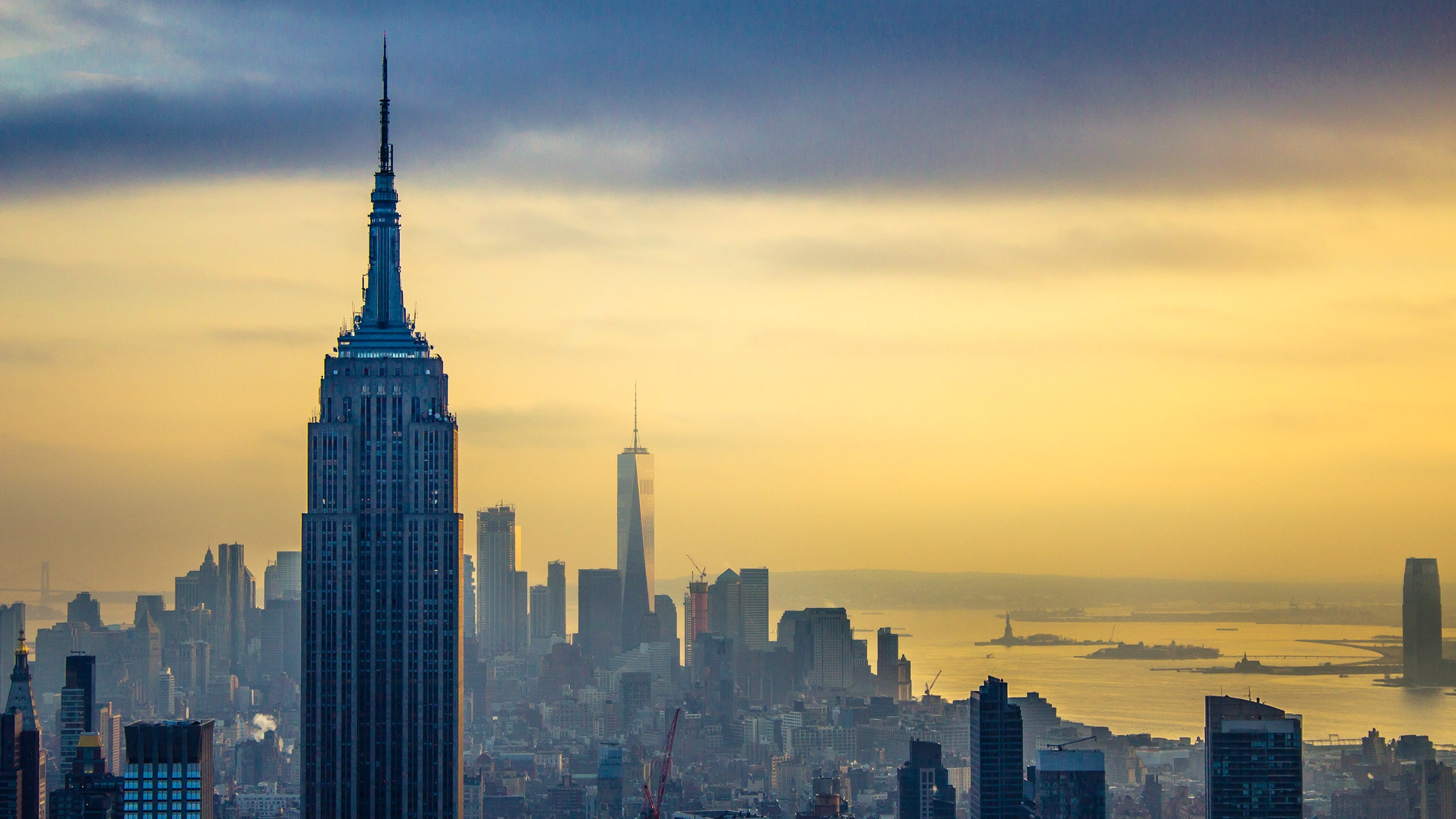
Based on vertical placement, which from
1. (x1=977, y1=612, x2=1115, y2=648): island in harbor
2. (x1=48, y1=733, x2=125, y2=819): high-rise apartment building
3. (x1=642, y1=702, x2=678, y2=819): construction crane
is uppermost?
(x1=977, y1=612, x2=1115, y2=648): island in harbor

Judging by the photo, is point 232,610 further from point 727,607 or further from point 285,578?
point 285,578

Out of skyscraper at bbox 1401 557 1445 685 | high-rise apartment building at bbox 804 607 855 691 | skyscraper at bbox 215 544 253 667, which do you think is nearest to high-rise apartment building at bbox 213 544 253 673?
skyscraper at bbox 215 544 253 667

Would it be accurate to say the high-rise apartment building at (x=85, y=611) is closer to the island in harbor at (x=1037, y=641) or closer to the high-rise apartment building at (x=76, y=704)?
the high-rise apartment building at (x=76, y=704)

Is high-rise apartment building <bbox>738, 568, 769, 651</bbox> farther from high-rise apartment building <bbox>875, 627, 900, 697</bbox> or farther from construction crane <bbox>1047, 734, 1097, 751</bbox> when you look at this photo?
construction crane <bbox>1047, 734, 1097, 751</bbox>

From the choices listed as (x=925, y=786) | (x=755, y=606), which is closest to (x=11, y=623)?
(x=925, y=786)

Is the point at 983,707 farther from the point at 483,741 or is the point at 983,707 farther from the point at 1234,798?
the point at 483,741

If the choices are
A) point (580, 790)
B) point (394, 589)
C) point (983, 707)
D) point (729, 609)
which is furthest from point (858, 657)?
point (394, 589)

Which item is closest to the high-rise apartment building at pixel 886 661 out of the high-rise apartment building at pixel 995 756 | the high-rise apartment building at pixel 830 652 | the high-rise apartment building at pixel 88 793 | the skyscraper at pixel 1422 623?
Answer: the high-rise apartment building at pixel 830 652
